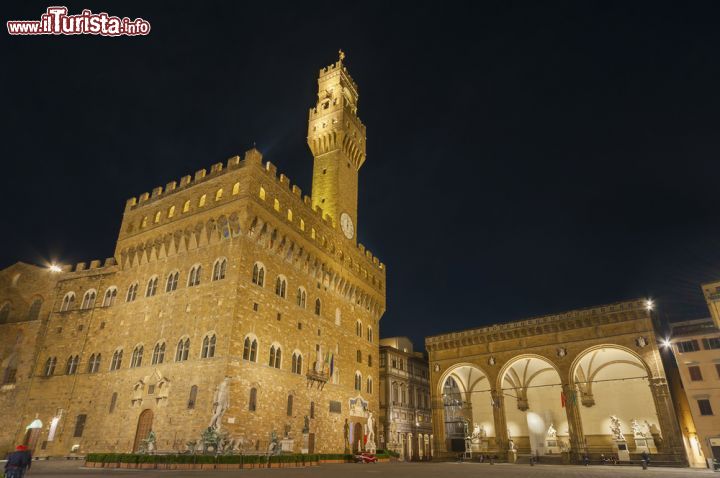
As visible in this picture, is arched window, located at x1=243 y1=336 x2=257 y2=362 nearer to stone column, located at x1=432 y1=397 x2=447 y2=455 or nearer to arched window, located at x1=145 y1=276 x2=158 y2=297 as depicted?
arched window, located at x1=145 y1=276 x2=158 y2=297

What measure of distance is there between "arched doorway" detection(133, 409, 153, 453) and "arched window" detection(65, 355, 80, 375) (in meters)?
7.97

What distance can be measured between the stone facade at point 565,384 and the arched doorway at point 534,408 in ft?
0.30

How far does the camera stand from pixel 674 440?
28328 millimetres

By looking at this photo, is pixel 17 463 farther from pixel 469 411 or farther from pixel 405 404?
pixel 469 411

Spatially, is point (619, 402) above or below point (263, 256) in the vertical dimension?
below

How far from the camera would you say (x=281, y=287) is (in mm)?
27875

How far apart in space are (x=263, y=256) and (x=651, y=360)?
93.4 ft

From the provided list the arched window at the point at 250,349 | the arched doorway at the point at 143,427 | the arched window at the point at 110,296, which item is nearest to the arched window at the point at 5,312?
the arched window at the point at 110,296

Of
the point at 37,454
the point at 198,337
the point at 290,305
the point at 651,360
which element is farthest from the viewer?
the point at 651,360

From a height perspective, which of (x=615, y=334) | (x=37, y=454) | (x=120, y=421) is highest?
(x=615, y=334)

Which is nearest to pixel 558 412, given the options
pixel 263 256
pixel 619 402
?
pixel 619 402

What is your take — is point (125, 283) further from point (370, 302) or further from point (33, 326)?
point (370, 302)

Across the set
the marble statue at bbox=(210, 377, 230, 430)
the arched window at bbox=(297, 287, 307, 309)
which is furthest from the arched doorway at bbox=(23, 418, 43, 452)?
the arched window at bbox=(297, 287, 307, 309)

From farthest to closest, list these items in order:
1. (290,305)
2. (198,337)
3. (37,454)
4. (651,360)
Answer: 1. (651,360)
2. (290,305)
3. (37,454)
4. (198,337)
